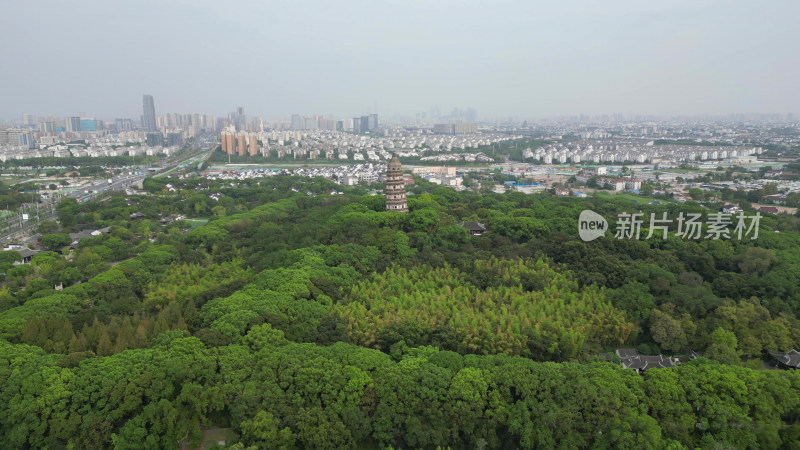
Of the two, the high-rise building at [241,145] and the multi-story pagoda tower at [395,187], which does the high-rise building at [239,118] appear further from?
the multi-story pagoda tower at [395,187]

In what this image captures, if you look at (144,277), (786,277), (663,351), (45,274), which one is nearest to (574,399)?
(663,351)

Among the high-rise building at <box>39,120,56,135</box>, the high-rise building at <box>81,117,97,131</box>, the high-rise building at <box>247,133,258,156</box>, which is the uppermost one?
the high-rise building at <box>81,117,97,131</box>

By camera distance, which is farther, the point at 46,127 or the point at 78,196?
the point at 46,127

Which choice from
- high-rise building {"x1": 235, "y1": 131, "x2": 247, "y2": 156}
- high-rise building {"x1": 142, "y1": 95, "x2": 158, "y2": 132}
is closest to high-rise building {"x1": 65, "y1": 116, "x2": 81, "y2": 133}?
high-rise building {"x1": 142, "y1": 95, "x2": 158, "y2": 132}

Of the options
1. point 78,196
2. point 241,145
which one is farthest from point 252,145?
point 78,196

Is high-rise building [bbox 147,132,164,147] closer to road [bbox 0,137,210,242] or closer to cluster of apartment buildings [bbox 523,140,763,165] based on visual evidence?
road [bbox 0,137,210,242]

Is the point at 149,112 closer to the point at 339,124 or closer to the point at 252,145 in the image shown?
the point at 339,124
